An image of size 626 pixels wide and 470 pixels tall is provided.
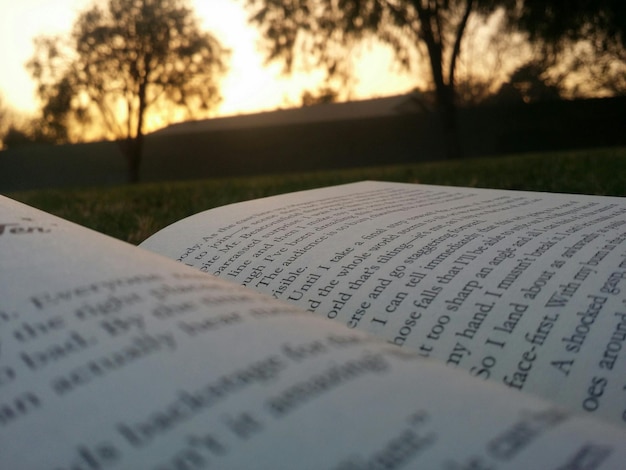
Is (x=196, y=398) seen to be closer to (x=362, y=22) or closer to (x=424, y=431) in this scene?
(x=424, y=431)

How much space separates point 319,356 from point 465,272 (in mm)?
240

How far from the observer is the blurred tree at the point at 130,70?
1009 cm

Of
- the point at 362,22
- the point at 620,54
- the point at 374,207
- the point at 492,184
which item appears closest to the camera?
the point at 374,207

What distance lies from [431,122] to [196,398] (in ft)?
32.5

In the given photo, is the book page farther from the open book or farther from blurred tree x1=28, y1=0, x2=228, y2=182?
blurred tree x1=28, y1=0, x2=228, y2=182

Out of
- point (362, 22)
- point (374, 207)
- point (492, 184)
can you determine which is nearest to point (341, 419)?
point (374, 207)

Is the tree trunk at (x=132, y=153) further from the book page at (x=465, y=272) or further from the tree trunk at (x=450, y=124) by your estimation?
the book page at (x=465, y=272)

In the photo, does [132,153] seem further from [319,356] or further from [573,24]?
[319,356]

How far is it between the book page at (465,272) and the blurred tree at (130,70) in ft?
33.7

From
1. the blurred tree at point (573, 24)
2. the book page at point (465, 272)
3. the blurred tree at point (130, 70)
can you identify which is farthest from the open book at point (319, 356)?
the blurred tree at point (130, 70)

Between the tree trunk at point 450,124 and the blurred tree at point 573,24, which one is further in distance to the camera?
the tree trunk at point 450,124

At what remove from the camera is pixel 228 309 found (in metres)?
0.31

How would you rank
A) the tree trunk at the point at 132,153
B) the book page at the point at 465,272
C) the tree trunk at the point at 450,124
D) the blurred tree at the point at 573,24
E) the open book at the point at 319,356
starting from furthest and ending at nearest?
the tree trunk at the point at 132,153 < the tree trunk at the point at 450,124 < the blurred tree at the point at 573,24 < the book page at the point at 465,272 < the open book at the point at 319,356

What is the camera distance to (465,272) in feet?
1.58
